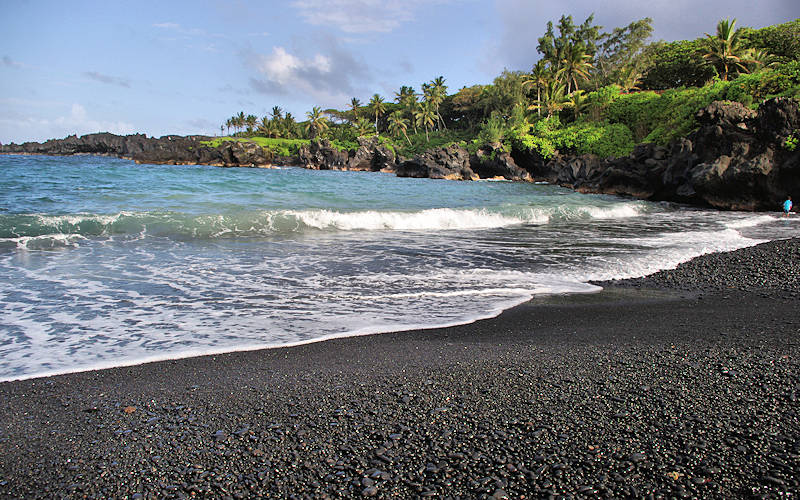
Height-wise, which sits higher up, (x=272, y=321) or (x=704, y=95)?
(x=704, y=95)

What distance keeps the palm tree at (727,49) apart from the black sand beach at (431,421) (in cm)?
4728

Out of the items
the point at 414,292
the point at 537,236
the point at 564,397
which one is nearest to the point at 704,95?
the point at 537,236

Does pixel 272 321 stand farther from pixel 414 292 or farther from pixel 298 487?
pixel 298 487

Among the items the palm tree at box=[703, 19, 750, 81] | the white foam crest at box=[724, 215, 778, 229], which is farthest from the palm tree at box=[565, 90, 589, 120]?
the white foam crest at box=[724, 215, 778, 229]

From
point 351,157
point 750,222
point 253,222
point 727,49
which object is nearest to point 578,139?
point 727,49

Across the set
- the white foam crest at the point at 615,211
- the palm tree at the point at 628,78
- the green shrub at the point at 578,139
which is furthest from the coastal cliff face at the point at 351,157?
the white foam crest at the point at 615,211

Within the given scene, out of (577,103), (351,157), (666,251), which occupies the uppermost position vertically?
(577,103)

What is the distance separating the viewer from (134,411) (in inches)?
105

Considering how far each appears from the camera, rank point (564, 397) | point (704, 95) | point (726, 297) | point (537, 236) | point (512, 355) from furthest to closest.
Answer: point (704, 95) < point (537, 236) < point (726, 297) < point (512, 355) < point (564, 397)

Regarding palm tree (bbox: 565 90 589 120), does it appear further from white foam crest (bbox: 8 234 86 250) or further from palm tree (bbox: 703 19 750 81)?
white foam crest (bbox: 8 234 86 250)

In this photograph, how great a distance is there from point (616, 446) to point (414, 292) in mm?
4111

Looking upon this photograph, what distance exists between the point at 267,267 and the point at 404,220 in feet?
24.2

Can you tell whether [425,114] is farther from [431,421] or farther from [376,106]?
[431,421]

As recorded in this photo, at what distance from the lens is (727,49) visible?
39625mm
